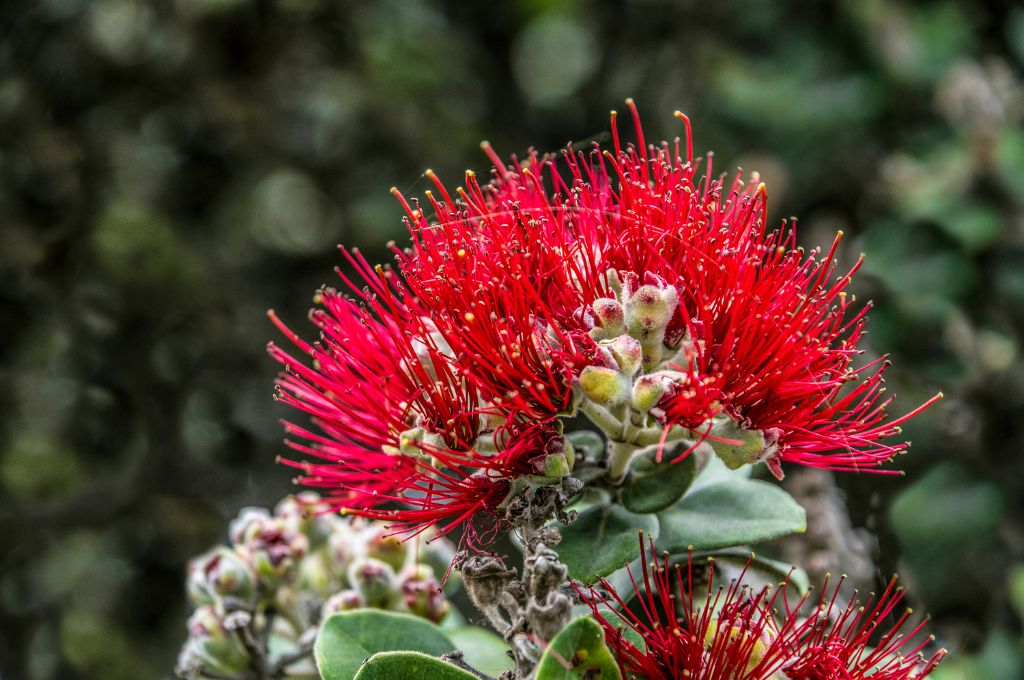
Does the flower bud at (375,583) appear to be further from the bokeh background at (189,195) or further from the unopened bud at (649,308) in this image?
the bokeh background at (189,195)

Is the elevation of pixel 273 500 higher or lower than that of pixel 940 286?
lower

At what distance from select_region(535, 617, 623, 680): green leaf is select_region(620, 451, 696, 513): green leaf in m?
0.16

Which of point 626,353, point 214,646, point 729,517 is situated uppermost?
point 626,353

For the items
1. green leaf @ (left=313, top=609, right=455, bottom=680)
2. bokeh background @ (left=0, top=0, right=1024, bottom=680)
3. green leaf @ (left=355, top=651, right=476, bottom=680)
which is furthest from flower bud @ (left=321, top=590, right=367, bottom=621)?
bokeh background @ (left=0, top=0, right=1024, bottom=680)

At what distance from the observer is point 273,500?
2322 mm

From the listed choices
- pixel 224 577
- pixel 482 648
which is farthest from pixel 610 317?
pixel 224 577

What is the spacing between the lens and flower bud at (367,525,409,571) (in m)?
0.90

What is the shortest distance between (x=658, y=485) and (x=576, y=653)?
0.62ft

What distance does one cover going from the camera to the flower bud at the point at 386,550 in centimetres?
90

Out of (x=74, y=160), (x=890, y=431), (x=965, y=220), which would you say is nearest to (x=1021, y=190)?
(x=965, y=220)

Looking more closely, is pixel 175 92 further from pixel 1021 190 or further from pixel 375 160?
pixel 1021 190

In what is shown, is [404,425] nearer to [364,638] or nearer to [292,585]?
[364,638]

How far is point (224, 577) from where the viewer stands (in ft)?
2.94

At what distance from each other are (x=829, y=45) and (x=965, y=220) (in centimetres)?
51
